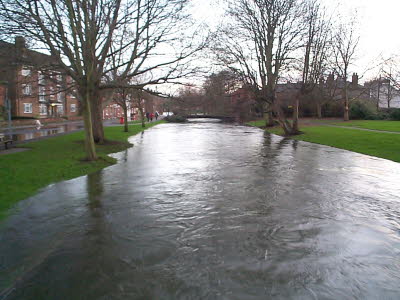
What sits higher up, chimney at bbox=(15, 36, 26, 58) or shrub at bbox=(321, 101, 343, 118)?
chimney at bbox=(15, 36, 26, 58)

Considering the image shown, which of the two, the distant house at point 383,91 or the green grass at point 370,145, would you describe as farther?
the distant house at point 383,91

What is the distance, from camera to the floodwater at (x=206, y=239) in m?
4.25

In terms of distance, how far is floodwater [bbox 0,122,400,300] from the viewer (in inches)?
167

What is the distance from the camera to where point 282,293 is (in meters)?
4.09

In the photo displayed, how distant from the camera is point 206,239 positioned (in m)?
5.74

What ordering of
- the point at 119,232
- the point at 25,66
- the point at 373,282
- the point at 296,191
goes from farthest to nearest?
the point at 25,66
the point at 296,191
the point at 119,232
the point at 373,282

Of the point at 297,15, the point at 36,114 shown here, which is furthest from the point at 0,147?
the point at 36,114

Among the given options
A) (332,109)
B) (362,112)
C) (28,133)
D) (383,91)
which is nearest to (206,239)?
(28,133)

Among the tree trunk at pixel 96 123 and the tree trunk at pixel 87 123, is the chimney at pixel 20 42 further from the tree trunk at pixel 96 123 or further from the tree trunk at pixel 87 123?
the tree trunk at pixel 96 123

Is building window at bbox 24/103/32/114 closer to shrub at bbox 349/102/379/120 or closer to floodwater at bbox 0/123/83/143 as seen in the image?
floodwater at bbox 0/123/83/143

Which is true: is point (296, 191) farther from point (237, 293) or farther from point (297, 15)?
point (297, 15)

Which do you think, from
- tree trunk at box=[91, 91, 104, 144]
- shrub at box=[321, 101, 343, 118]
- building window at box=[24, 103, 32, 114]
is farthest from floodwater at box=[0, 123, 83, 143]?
shrub at box=[321, 101, 343, 118]

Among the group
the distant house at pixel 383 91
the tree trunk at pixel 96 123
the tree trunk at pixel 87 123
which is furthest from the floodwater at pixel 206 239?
the distant house at pixel 383 91

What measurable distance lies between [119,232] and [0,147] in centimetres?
1242
